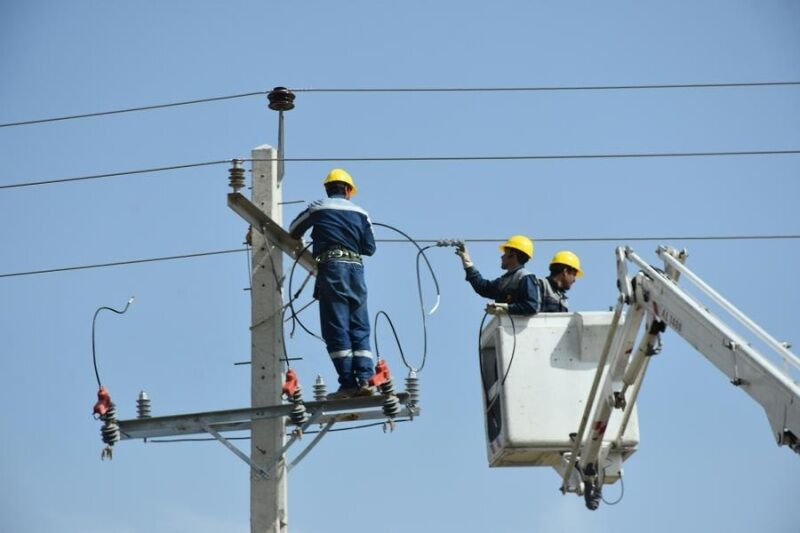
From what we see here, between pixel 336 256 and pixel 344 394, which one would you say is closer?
pixel 344 394

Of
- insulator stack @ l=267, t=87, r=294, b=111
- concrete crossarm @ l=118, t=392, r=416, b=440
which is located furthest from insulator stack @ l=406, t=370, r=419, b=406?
insulator stack @ l=267, t=87, r=294, b=111

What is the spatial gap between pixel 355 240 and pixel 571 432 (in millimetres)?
2099

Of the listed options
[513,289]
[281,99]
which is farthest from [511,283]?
[281,99]

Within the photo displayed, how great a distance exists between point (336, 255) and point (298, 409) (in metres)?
1.24

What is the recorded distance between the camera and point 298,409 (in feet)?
43.8

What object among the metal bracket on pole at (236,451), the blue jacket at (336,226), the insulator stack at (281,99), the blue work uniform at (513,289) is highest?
the insulator stack at (281,99)

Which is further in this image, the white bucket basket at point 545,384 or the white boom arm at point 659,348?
the white bucket basket at point 545,384

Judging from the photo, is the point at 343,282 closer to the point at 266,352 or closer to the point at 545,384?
the point at 266,352

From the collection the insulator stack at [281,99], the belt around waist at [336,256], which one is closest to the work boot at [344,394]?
the belt around waist at [336,256]

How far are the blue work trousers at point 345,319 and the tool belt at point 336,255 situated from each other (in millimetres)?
31

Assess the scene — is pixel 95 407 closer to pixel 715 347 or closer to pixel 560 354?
pixel 560 354

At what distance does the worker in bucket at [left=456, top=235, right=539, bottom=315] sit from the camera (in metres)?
14.1

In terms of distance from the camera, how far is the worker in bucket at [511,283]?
14.1m

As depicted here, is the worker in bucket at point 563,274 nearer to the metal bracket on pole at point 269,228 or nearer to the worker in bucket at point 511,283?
the worker in bucket at point 511,283
